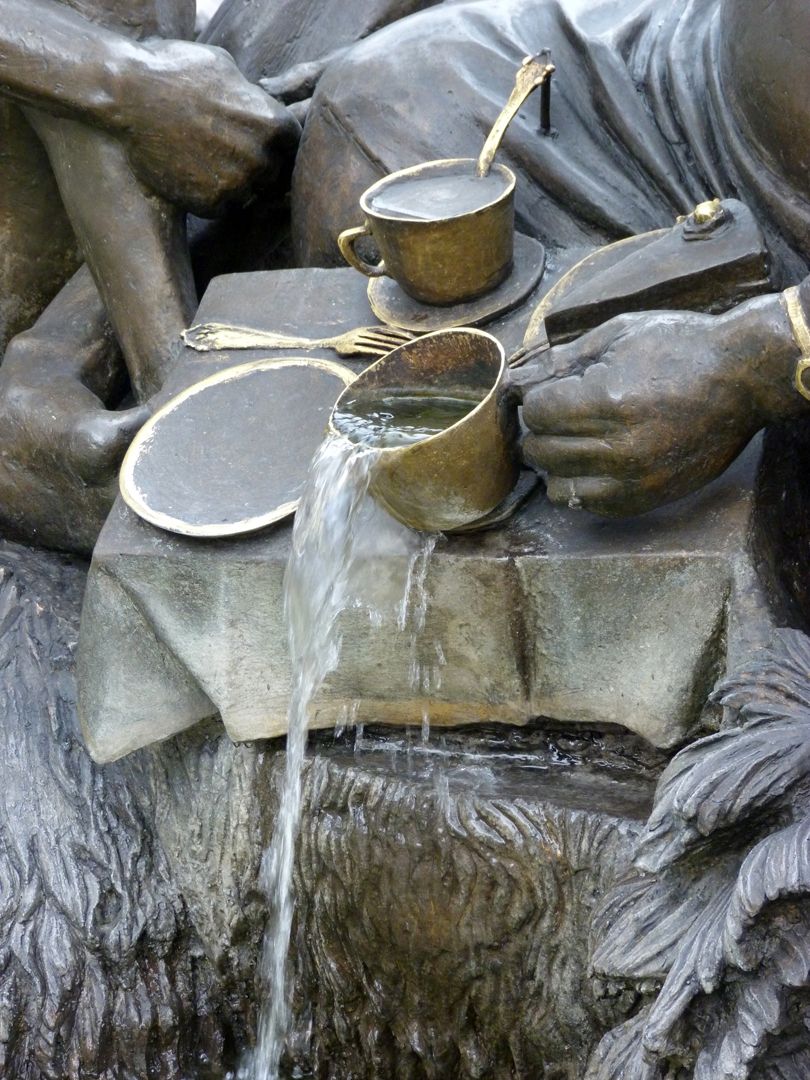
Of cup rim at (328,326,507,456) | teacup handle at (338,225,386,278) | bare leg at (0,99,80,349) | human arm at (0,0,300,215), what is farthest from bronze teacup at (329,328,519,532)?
bare leg at (0,99,80,349)

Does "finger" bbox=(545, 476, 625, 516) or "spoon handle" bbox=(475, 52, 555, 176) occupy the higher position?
"spoon handle" bbox=(475, 52, 555, 176)

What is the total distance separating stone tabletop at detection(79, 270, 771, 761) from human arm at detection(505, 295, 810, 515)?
98 mm

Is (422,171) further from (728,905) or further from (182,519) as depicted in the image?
(728,905)

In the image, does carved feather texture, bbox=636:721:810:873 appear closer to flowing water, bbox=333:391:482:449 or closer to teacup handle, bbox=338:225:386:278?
flowing water, bbox=333:391:482:449

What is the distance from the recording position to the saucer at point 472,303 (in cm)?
227

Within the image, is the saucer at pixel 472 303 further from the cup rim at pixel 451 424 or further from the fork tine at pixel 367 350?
the cup rim at pixel 451 424

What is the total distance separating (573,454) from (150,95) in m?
1.16

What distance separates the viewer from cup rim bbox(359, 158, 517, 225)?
2166 mm

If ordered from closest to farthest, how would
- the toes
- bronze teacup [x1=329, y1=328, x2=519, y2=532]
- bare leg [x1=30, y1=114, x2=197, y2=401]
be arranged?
bronze teacup [x1=329, y1=328, x2=519, y2=532]
the toes
bare leg [x1=30, y1=114, x2=197, y2=401]

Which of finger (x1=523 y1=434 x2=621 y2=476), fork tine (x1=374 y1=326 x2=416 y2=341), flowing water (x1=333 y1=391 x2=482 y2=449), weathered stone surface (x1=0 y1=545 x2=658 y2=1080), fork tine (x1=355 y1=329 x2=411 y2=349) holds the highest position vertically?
finger (x1=523 y1=434 x2=621 y2=476)

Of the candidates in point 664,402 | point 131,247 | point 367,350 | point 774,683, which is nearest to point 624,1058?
point 774,683

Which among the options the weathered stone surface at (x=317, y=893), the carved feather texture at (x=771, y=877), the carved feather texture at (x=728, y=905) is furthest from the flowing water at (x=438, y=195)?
the carved feather texture at (x=771, y=877)

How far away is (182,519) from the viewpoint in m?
2.10

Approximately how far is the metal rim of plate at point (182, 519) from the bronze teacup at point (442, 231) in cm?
17
